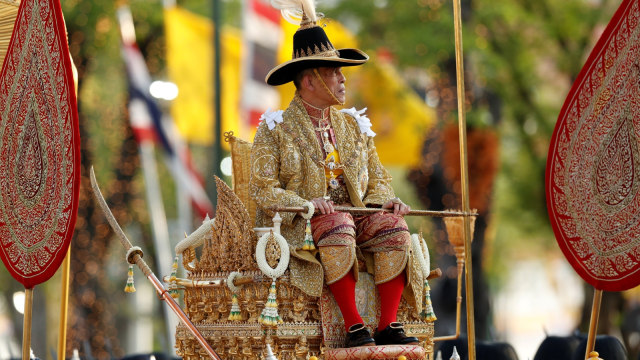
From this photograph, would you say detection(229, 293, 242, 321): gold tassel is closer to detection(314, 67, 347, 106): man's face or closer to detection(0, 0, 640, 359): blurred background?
detection(314, 67, 347, 106): man's face

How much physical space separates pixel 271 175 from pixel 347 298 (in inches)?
41.9

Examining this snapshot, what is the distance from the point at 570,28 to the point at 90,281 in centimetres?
940

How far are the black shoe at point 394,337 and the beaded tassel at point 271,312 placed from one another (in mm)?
722

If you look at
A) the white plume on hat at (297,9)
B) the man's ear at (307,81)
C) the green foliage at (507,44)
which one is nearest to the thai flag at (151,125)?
the green foliage at (507,44)

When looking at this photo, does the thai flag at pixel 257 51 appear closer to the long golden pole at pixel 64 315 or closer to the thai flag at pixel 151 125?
the thai flag at pixel 151 125

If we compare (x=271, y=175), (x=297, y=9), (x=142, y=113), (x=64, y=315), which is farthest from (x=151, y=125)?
(x=271, y=175)

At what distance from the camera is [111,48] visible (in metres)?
19.3

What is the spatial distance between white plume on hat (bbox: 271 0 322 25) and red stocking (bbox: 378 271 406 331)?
1.99 metres

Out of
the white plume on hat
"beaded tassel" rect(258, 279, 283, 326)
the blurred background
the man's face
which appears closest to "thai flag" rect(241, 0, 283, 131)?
the blurred background

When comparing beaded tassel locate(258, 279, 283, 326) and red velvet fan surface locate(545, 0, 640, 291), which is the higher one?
red velvet fan surface locate(545, 0, 640, 291)

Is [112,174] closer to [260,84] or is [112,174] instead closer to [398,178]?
[260,84]

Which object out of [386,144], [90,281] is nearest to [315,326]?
[386,144]

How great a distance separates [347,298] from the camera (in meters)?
6.66

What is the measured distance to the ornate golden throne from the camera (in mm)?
6645
